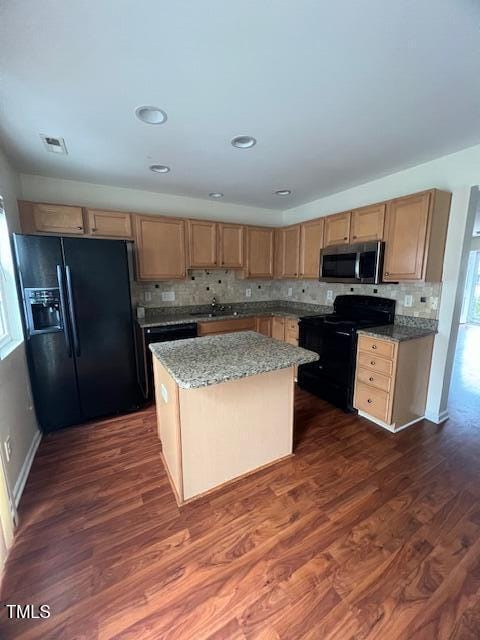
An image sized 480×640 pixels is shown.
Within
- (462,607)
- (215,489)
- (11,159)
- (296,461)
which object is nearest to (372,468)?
(296,461)

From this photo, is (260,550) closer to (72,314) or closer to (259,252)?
(72,314)

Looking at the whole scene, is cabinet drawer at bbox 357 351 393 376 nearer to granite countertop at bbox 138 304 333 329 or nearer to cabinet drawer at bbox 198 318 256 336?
granite countertop at bbox 138 304 333 329

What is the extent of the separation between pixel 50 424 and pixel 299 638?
8.26 ft

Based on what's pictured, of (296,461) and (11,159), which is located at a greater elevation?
(11,159)

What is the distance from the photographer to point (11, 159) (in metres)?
2.40

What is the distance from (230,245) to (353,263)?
170cm

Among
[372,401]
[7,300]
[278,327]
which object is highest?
[7,300]

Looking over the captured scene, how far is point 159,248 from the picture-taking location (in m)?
3.27

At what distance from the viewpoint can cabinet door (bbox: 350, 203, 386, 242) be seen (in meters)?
2.71

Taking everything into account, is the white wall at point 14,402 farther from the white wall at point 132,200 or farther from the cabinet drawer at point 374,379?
the cabinet drawer at point 374,379

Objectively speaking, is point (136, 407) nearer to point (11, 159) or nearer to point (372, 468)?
point (372, 468)

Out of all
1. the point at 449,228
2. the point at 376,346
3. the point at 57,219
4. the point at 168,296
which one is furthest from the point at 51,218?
the point at 449,228

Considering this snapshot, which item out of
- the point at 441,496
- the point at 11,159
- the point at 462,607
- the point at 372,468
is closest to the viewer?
the point at 462,607

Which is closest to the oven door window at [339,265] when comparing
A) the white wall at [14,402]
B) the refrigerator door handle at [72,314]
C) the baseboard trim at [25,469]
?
the refrigerator door handle at [72,314]
